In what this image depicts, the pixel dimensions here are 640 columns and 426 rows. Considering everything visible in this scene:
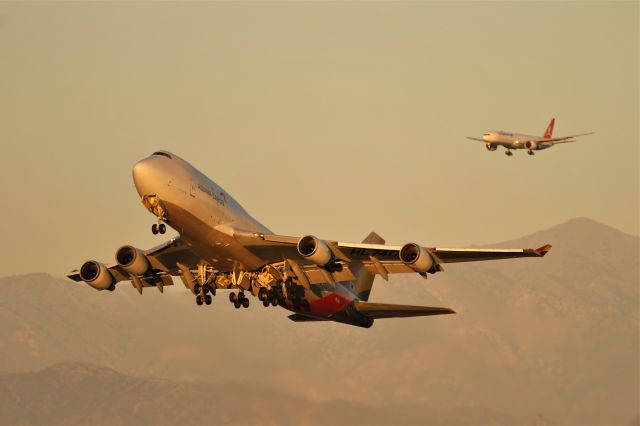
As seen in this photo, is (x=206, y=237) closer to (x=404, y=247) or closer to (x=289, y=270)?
(x=289, y=270)

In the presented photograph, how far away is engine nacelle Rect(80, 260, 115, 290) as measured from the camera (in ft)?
223

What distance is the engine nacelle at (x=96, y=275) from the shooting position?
68062 millimetres

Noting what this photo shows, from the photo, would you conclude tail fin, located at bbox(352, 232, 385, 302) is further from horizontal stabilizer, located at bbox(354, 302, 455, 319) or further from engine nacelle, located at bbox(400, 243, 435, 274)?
engine nacelle, located at bbox(400, 243, 435, 274)

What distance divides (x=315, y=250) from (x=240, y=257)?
5044 mm

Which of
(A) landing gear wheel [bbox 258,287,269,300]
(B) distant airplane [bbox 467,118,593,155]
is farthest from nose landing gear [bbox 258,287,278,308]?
(B) distant airplane [bbox 467,118,593,155]

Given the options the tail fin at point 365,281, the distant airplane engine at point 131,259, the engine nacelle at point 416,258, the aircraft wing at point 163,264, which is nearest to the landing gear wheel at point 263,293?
the aircraft wing at point 163,264

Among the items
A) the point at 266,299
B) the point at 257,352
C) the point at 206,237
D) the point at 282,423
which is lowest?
the point at 282,423

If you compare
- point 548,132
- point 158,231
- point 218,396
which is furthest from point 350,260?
point 218,396

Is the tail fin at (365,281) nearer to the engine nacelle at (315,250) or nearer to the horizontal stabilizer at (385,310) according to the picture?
the horizontal stabilizer at (385,310)

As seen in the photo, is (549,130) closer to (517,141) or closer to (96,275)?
(517,141)

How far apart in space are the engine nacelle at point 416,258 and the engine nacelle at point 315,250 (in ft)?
13.0

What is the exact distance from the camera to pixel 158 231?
188ft

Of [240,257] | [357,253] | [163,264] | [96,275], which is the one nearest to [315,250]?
[357,253]

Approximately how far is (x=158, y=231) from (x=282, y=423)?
120174 millimetres
